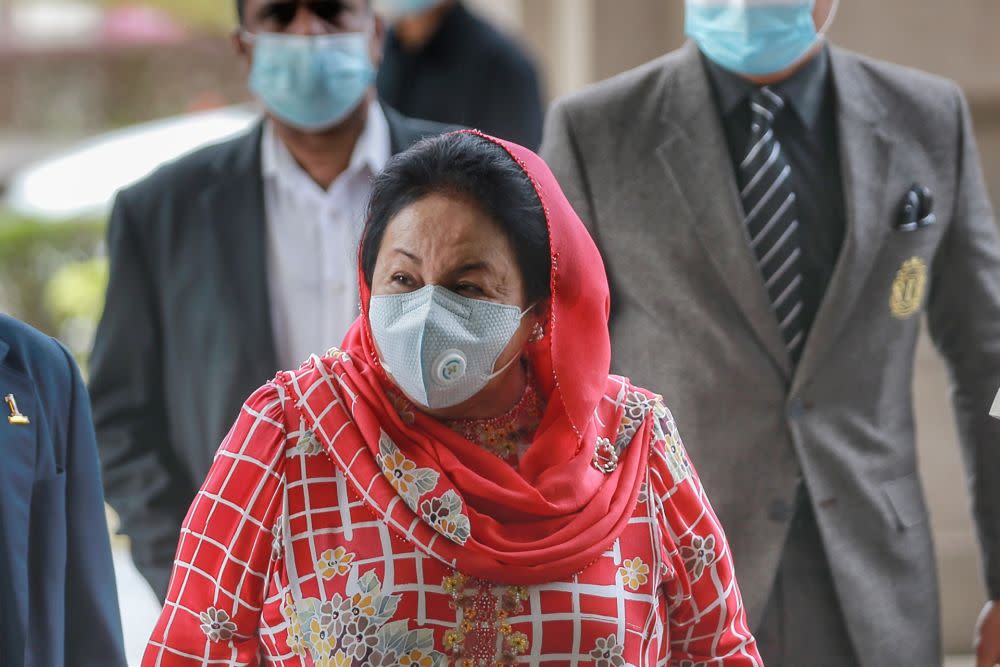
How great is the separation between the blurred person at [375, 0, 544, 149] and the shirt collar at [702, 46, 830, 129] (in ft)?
5.23

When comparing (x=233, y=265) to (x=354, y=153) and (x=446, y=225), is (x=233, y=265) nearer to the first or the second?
(x=354, y=153)

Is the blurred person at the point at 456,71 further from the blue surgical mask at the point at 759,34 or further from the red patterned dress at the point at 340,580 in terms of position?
the red patterned dress at the point at 340,580

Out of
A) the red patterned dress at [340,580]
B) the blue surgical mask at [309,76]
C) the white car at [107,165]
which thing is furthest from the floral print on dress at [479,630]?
the white car at [107,165]

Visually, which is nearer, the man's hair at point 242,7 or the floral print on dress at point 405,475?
the floral print on dress at point 405,475

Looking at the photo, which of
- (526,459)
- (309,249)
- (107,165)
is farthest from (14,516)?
(107,165)

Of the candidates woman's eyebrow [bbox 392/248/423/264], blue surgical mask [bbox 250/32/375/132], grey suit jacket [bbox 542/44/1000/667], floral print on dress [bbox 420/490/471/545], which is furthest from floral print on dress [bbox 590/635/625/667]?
blue surgical mask [bbox 250/32/375/132]

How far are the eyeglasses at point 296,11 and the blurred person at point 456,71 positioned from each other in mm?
1227

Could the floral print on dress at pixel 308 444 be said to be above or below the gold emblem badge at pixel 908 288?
below

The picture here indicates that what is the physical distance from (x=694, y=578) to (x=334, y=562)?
548 millimetres

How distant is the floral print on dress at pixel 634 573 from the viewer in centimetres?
215

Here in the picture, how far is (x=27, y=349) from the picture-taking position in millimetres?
2344

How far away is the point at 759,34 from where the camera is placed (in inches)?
113

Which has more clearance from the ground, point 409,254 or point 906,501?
point 409,254

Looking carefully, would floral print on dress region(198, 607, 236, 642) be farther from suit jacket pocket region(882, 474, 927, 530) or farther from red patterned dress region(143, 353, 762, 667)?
suit jacket pocket region(882, 474, 927, 530)
